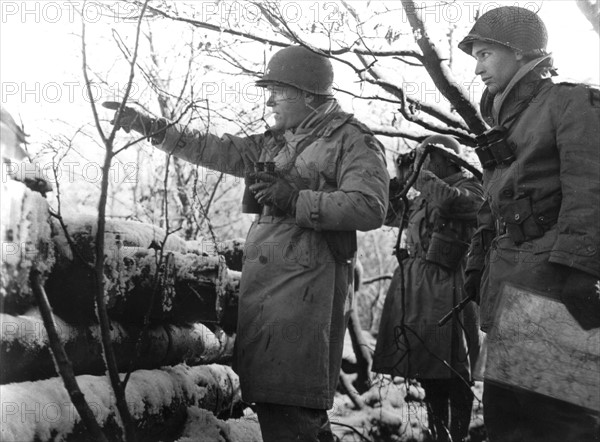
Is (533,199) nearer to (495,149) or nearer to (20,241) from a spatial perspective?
(495,149)

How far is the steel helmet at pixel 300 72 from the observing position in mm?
4566

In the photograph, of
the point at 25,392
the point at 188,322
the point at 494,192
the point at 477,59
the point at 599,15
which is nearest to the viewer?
Answer: the point at 25,392

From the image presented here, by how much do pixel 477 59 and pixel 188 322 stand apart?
2.36 metres

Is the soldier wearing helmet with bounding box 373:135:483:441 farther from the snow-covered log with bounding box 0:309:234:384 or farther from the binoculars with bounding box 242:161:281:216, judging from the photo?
the binoculars with bounding box 242:161:281:216

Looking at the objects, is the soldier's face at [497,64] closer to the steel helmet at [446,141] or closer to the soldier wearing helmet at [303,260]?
the soldier wearing helmet at [303,260]

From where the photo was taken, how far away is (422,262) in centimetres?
633

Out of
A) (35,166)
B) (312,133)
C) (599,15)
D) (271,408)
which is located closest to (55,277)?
(35,166)

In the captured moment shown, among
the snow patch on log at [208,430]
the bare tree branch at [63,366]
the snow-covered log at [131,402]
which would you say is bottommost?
the snow patch on log at [208,430]

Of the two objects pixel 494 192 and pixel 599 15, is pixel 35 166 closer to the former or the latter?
pixel 494 192

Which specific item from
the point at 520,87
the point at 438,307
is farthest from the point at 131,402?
the point at 438,307

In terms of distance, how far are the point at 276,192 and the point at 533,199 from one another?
4.49ft

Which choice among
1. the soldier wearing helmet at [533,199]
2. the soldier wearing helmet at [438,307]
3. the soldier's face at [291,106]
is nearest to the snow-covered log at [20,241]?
the soldier's face at [291,106]

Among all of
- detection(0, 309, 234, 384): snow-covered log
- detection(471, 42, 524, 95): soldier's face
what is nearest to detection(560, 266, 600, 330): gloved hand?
detection(471, 42, 524, 95): soldier's face

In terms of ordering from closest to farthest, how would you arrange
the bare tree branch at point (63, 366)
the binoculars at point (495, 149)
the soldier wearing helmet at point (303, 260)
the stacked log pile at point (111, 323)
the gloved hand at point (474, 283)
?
the bare tree branch at point (63, 366) → the stacked log pile at point (111, 323) → the binoculars at point (495, 149) → the gloved hand at point (474, 283) → the soldier wearing helmet at point (303, 260)
